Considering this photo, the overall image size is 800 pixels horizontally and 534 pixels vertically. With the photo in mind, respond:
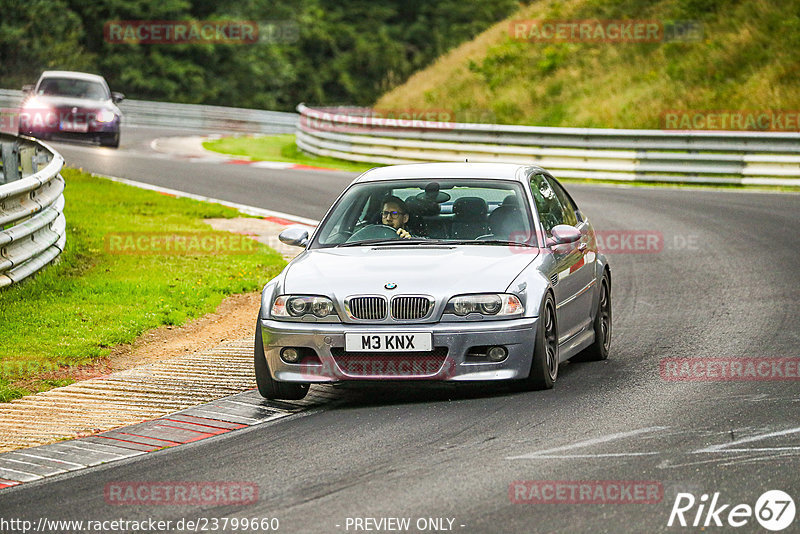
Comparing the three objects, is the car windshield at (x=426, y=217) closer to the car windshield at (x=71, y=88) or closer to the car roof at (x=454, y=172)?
the car roof at (x=454, y=172)

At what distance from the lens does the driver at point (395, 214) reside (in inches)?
361

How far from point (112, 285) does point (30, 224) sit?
995 millimetres

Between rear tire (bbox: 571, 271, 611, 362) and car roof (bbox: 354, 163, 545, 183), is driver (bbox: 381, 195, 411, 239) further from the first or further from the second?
rear tire (bbox: 571, 271, 611, 362)

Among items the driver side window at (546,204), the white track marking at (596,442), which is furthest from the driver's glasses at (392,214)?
the white track marking at (596,442)

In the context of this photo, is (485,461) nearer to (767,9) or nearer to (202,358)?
(202,358)

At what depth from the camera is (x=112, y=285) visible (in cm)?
1255

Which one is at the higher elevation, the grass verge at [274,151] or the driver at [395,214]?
the driver at [395,214]

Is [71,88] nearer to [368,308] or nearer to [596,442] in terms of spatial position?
[368,308]

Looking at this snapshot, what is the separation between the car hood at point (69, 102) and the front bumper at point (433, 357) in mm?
23067

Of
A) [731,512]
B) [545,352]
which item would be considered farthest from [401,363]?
[731,512]

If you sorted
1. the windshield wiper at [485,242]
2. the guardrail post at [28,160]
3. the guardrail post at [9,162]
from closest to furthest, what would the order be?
the windshield wiper at [485,242] → the guardrail post at [9,162] → the guardrail post at [28,160]

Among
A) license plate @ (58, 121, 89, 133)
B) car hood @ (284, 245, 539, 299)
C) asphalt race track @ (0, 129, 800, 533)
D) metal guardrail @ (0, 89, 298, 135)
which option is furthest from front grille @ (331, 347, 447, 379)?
metal guardrail @ (0, 89, 298, 135)

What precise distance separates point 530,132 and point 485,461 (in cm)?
2033

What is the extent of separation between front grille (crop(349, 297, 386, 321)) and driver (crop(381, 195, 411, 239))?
125 cm
